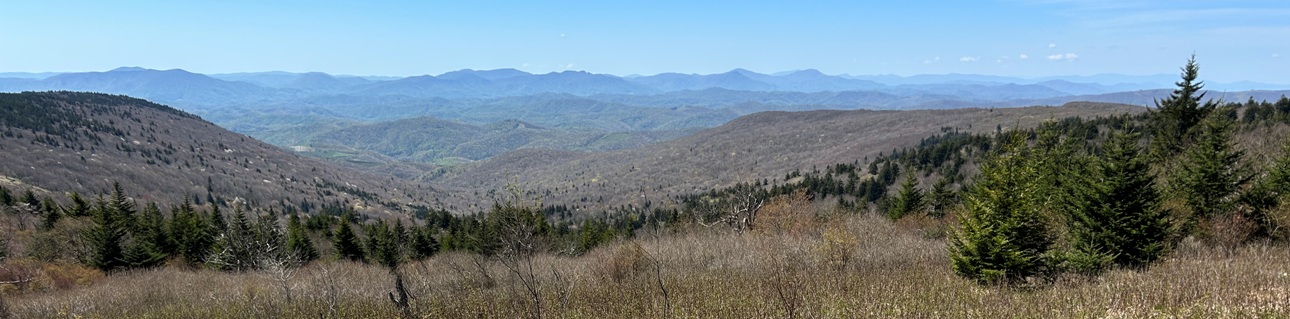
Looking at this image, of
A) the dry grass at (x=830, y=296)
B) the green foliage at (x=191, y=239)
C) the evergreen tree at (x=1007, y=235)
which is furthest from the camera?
the green foliage at (x=191, y=239)

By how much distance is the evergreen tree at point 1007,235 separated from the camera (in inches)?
381

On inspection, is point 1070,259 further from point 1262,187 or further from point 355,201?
point 355,201

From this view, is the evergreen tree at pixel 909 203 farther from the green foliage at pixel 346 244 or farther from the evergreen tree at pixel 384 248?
the green foliage at pixel 346 244

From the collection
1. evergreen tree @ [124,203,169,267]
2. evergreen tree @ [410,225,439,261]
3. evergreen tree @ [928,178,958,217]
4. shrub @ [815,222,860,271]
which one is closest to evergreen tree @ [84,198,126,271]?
evergreen tree @ [124,203,169,267]

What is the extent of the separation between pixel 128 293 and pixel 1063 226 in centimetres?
2529

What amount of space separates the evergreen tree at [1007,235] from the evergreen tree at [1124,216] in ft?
6.41

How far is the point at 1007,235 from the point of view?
9.84 meters

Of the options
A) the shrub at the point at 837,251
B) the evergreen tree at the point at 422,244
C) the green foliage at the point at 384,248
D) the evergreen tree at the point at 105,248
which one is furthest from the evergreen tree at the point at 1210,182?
the evergreen tree at the point at 105,248

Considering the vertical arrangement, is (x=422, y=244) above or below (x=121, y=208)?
below

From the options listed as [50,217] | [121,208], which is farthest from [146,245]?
[50,217]

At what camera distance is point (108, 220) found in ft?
108

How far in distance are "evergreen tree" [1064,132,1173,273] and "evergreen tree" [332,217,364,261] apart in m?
43.4

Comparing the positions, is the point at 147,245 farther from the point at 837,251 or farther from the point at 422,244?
the point at 837,251

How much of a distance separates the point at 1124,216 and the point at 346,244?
45684 millimetres
